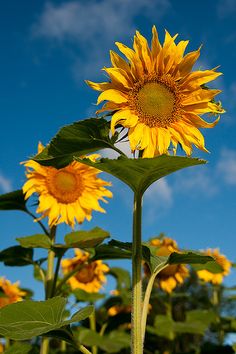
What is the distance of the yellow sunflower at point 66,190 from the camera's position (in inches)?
175

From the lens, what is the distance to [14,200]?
4.37 m

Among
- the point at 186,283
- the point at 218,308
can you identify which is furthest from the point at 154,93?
the point at 186,283

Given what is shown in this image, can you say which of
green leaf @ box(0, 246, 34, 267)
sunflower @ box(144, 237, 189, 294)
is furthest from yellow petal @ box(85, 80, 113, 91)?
sunflower @ box(144, 237, 189, 294)

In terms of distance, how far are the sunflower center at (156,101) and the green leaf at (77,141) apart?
20 cm

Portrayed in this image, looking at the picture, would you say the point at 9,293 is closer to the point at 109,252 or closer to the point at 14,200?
the point at 14,200

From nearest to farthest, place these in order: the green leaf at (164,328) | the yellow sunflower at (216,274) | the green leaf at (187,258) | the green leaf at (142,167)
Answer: the green leaf at (142,167)
the green leaf at (187,258)
the green leaf at (164,328)
the yellow sunflower at (216,274)

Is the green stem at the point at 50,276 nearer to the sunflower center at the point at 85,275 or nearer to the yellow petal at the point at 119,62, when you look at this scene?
the yellow petal at the point at 119,62

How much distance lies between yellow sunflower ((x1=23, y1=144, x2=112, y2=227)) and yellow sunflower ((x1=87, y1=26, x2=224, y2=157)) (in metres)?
1.89

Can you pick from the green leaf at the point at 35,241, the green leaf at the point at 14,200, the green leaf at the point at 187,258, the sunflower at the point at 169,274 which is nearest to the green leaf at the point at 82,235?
the green leaf at the point at 35,241

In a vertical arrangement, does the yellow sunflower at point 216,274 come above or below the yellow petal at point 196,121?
above

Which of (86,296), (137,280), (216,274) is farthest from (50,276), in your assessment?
(216,274)

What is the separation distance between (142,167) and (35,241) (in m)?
1.95

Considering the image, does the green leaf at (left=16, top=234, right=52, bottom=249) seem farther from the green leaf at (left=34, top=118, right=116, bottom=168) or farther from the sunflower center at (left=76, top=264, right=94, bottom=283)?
the sunflower center at (left=76, top=264, right=94, bottom=283)

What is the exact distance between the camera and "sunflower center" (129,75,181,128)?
2535 millimetres
